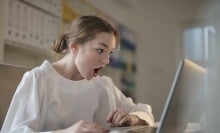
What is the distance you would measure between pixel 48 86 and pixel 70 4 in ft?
5.92

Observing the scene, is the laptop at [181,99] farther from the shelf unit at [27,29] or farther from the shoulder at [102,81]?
the shelf unit at [27,29]

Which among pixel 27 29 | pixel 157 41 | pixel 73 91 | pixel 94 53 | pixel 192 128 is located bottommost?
pixel 192 128

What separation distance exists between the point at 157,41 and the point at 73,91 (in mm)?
3379

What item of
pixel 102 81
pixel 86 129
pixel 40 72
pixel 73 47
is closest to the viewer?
pixel 86 129

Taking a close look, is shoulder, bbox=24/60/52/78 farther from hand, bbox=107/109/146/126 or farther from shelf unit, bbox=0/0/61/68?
shelf unit, bbox=0/0/61/68

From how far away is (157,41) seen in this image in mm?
4395

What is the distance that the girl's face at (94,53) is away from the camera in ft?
3.69

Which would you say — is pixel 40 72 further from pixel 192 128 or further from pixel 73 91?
pixel 192 128

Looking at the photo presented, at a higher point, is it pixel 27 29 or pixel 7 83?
pixel 27 29

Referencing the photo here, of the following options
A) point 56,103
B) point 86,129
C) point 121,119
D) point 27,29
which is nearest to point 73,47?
point 56,103

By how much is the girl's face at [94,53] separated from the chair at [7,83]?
28 centimetres

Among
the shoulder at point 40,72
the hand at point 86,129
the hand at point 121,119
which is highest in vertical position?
the shoulder at point 40,72

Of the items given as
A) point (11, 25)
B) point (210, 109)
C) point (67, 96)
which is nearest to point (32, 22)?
point (11, 25)

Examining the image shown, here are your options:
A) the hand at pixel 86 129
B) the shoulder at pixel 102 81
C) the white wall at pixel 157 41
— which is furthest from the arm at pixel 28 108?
the white wall at pixel 157 41
